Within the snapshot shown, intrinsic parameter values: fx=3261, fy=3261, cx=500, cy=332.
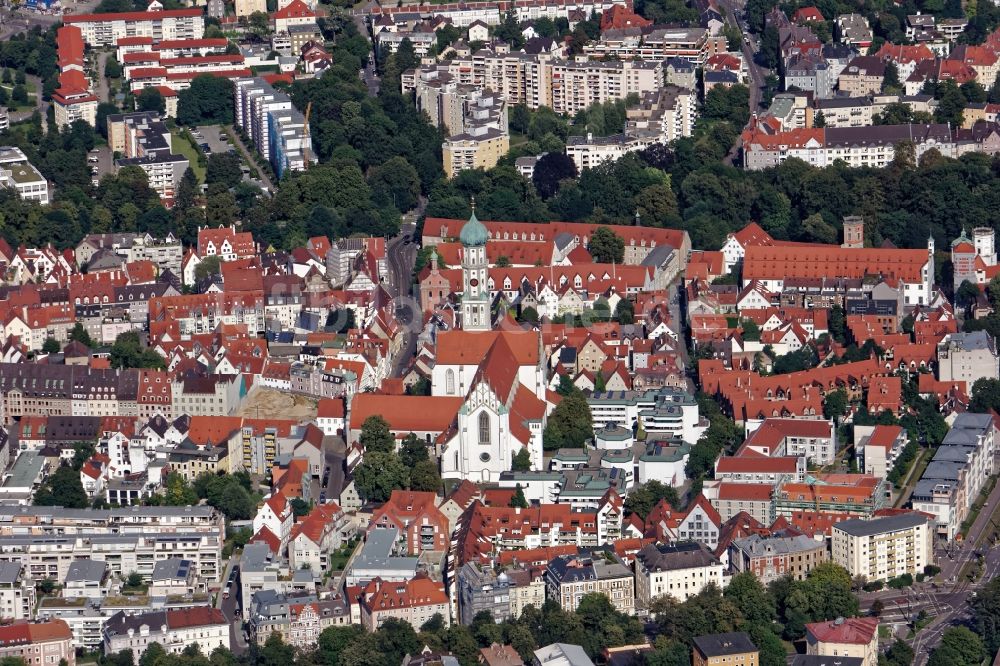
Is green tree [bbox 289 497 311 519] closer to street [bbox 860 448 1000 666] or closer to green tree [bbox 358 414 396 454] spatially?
green tree [bbox 358 414 396 454]

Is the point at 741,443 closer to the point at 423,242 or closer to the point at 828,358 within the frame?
the point at 828,358

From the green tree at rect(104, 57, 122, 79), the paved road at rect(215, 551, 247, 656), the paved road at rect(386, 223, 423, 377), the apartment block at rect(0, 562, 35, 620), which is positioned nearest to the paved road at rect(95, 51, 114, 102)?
the green tree at rect(104, 57, 122, 79)

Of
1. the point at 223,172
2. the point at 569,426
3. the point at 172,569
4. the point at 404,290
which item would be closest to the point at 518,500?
the point at 569,426

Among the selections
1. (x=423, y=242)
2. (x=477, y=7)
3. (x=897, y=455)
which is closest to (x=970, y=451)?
(x=897, y=455)

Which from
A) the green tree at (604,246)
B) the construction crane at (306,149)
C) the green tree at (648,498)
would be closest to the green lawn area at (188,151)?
the construction crane at (306,149)

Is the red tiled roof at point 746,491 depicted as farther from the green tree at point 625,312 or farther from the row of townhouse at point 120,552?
the green tree at point 625,312
